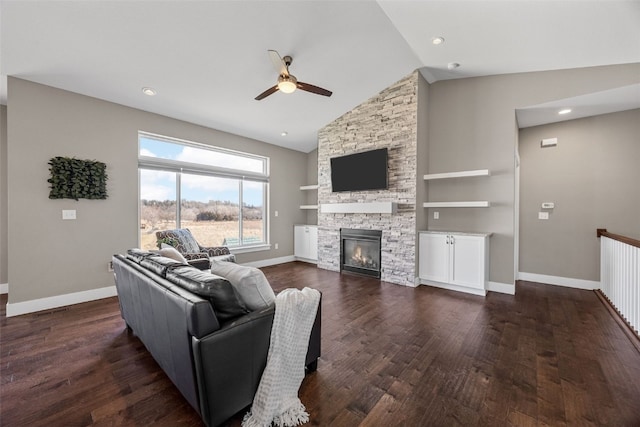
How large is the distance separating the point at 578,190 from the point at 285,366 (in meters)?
5.27

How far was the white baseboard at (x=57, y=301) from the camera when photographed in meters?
3.13

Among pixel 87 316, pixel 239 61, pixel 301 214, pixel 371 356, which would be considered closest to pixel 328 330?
pixel 371 356

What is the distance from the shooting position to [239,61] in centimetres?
327

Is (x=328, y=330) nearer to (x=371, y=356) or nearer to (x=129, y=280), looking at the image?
(x=371, y=356)

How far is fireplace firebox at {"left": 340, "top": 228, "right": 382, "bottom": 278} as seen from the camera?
188 inches

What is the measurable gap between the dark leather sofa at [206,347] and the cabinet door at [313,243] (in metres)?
4.37

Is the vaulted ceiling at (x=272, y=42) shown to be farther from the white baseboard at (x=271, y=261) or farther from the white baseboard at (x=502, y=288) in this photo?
the white baseboard at (x=271, y=261)

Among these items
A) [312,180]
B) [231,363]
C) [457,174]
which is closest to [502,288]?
[457,174]

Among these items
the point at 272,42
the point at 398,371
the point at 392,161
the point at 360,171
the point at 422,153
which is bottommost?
the point at 398,371

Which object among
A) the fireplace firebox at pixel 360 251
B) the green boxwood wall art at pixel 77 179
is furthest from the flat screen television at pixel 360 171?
the green boxwood wall art at pixel 77 179

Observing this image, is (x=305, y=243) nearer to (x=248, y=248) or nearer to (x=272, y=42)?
(x=248, y=248)

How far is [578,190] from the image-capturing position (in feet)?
13.5

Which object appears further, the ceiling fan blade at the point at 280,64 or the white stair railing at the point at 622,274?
the ceiling fan blade at the point at 280,64

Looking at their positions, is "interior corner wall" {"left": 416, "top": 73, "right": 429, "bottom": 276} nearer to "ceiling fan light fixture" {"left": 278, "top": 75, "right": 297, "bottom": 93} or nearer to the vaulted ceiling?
the vaulted ceiling
